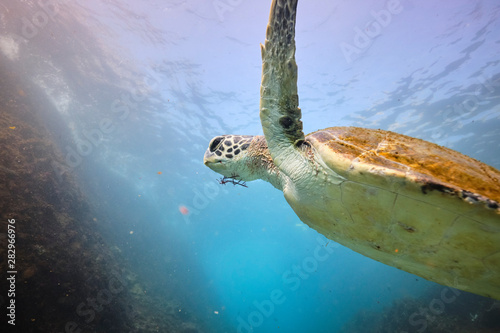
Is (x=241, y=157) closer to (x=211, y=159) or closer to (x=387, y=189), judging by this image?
(x=211, y=159)

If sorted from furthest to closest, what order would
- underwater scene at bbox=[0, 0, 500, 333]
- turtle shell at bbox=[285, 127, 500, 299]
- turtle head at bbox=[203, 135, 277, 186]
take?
turtle head at bbox=[203, 135, 277, 186] → underwater scene at bbox=[0, 0, 500, 333] → turtle shell at bbox=[285, 127, 500, 299]

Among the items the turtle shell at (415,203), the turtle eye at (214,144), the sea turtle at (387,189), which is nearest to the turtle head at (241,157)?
the turtle eye at (214,144)

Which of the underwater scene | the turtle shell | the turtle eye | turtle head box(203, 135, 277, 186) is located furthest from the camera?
the turtle eye

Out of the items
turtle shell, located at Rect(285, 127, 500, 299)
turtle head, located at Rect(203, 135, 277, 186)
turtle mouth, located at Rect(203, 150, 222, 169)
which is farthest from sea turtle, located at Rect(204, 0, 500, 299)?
turtle mouth, located at Rect(203, 150, 222, 169)

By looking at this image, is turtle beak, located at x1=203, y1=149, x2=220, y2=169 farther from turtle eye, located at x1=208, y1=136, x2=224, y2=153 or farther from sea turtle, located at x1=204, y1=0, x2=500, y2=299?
sea turtle, located at x1=204, y1=0, x2=500, y2=299

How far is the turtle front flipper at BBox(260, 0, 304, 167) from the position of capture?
1.84 metres

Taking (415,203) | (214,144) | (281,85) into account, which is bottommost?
(214,144)

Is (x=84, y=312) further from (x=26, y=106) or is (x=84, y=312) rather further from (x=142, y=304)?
(x=26, y=106)

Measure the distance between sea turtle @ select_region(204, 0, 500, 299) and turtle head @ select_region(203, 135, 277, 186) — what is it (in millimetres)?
678

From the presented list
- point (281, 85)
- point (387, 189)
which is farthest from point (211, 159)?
point (387, 189)

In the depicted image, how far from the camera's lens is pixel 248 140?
3.27 meters

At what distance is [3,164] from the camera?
716 centimetres

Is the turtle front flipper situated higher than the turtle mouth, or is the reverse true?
the turtle front flipper

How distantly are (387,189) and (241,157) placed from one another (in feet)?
6.73
